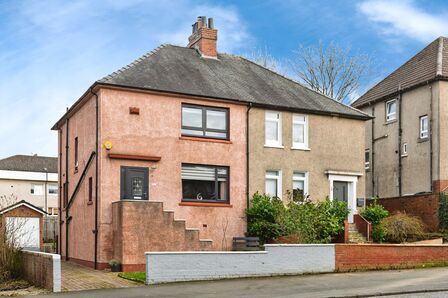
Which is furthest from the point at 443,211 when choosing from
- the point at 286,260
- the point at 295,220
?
the point at 286,260

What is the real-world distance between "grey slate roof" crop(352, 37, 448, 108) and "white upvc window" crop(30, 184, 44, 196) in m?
34.6

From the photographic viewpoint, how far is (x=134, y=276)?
67.2 ft

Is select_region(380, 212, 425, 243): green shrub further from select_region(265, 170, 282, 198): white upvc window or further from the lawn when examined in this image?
the lawn

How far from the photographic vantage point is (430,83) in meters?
33.2

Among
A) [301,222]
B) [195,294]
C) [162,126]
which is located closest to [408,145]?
[301,222]

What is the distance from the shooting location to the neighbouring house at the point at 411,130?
32531mm

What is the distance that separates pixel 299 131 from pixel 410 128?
8789 millimetres

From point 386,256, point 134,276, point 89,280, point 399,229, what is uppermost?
point 399,229

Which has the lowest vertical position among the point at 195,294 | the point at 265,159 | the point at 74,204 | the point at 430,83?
the point at 195,294

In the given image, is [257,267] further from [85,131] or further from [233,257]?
[85,131]

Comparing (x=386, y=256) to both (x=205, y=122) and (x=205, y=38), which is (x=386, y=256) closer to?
(x=205, y=122)

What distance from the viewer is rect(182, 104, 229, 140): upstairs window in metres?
26.4

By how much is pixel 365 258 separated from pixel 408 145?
47.1 feet

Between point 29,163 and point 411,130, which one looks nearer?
point 411,130
